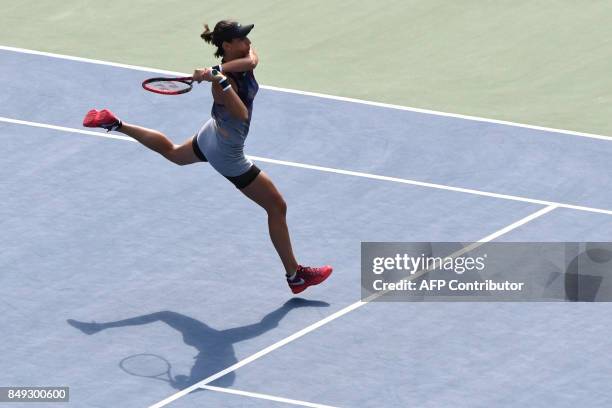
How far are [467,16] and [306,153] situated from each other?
4.83m

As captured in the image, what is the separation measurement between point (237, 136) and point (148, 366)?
228 cm

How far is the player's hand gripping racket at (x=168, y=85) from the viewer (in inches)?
653

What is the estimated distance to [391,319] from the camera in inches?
640

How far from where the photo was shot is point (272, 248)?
58.0ft

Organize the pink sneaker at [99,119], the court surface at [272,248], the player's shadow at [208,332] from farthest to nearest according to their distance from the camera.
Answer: the pink sneaker at [99,119], the player's shadow at [208,332], the court surface at [272,248]

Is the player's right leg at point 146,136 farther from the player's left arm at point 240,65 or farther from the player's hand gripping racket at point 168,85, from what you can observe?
the player's left arm at point 240,65

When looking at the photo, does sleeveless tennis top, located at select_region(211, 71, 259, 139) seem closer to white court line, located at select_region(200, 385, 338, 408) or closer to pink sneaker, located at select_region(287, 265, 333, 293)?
pink sneaker, located at select_region(287, 265, 333, 293)

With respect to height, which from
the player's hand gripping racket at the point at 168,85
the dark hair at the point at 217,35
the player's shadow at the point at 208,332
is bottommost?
the player's shadow at the point at 208,332

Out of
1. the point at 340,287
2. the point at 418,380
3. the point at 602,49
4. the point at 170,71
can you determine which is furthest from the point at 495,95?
the point at 418,380

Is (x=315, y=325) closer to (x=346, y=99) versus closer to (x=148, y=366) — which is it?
(x=148, y=366)

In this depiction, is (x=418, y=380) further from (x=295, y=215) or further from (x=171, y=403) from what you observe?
(x=295, y=215)

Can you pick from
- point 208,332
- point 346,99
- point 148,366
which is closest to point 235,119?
point 208,332

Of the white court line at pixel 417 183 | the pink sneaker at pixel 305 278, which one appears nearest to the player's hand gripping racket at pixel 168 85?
the pink sneaker at pixel 305 278

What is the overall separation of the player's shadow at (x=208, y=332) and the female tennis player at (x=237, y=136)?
44 centimetres
